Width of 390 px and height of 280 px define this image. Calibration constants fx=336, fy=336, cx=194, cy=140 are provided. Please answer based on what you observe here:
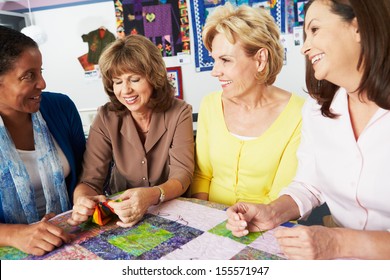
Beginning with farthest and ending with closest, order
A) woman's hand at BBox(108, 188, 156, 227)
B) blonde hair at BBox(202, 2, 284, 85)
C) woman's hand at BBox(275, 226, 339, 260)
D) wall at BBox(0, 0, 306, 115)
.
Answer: wall at BBox(0, 0, 306, 115) → blonde hair at BBox(202, 2, 284, 85) → woman's hand at BBox(108, 188, 156, 227) → woman's hand at BBox(275, 226, 339, 260)

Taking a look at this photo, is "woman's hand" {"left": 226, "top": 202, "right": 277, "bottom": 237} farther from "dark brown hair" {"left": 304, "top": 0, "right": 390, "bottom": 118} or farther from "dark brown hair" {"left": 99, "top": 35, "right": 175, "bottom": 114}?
"dark brown hair" {"left": 99, "top": 35, "right": 175, "bottom": 114}

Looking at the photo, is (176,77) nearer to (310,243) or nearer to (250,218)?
(250,218)

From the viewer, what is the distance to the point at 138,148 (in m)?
1.59

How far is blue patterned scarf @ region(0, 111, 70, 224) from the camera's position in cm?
137

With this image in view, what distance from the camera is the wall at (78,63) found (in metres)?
3.45

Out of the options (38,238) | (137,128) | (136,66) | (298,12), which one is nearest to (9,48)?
(136,66)

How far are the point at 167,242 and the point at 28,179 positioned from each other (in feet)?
2.52

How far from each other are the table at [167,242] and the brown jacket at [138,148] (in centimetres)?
40

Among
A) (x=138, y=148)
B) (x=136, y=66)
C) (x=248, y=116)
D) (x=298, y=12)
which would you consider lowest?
(x=138, y=148)

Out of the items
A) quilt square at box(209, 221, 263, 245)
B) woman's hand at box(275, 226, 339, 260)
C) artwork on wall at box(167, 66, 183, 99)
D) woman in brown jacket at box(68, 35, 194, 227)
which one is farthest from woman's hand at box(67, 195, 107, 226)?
artwork on wall at box(167, 66, 183, 99)

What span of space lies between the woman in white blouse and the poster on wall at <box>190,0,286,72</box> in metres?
2.33

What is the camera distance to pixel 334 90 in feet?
3.90

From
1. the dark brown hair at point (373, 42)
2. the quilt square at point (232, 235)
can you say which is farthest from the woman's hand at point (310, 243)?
Result: the dark brown hair at point (373, 42)
